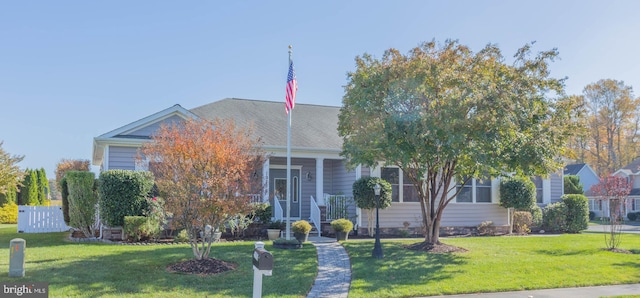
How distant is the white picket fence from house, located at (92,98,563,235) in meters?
2.67

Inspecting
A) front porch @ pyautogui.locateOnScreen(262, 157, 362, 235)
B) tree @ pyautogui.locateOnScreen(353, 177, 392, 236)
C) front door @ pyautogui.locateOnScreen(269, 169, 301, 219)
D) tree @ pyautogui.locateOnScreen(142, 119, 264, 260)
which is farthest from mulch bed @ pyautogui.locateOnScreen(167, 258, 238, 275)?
front door @ pyautogui.locateOnScreen(269, 169, 301, 219)

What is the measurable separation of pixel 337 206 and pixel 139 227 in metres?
6.92

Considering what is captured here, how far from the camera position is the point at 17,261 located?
8570 mm

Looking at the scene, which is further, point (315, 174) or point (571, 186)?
point (571, 186)

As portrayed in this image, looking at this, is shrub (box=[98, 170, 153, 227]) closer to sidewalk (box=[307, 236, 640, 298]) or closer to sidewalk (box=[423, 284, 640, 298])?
sidewalk (box=[307, 236, 640, 298])

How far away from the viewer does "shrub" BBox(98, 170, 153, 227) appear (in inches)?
546

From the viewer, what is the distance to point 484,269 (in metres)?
10.8

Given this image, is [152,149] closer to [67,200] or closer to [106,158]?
[106,158]

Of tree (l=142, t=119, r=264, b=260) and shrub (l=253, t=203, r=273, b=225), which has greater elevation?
tree (l=142, t=119, r=264, b=260)

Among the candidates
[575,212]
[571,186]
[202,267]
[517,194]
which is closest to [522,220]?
[517,194]

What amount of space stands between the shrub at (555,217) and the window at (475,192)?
2.68m

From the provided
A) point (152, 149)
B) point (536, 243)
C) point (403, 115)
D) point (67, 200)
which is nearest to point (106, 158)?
point (67, 200)

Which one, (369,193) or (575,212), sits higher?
(369,193)

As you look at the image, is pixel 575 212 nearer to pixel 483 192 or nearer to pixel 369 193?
pixel 483 192
